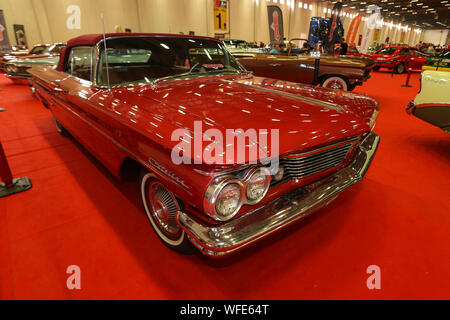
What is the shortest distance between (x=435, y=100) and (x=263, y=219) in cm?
285

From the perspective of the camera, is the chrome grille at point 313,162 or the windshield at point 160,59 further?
the windshield at point 160,59

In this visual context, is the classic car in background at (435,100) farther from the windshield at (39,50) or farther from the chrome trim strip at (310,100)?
the windshield at (39,50)

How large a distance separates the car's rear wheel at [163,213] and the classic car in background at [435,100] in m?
3.07

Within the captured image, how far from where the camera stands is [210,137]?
1.23 metres

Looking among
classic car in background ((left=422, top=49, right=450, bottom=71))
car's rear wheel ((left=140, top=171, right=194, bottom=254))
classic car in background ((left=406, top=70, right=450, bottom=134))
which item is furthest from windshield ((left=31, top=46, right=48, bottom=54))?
classic car in background ((left=422, top=49, right=450, bottom=71))

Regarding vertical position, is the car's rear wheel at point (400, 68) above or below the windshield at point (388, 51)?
below

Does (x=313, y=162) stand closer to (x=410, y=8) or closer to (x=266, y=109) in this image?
(x=266, y=109)

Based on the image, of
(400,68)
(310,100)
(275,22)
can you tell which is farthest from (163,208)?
(275,22)

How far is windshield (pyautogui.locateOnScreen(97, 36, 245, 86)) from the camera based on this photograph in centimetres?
206

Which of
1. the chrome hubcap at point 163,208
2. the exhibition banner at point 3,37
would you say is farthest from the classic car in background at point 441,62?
the exhibition banner at point 3,37

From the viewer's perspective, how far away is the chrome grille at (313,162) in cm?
143

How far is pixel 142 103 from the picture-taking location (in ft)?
5.49
